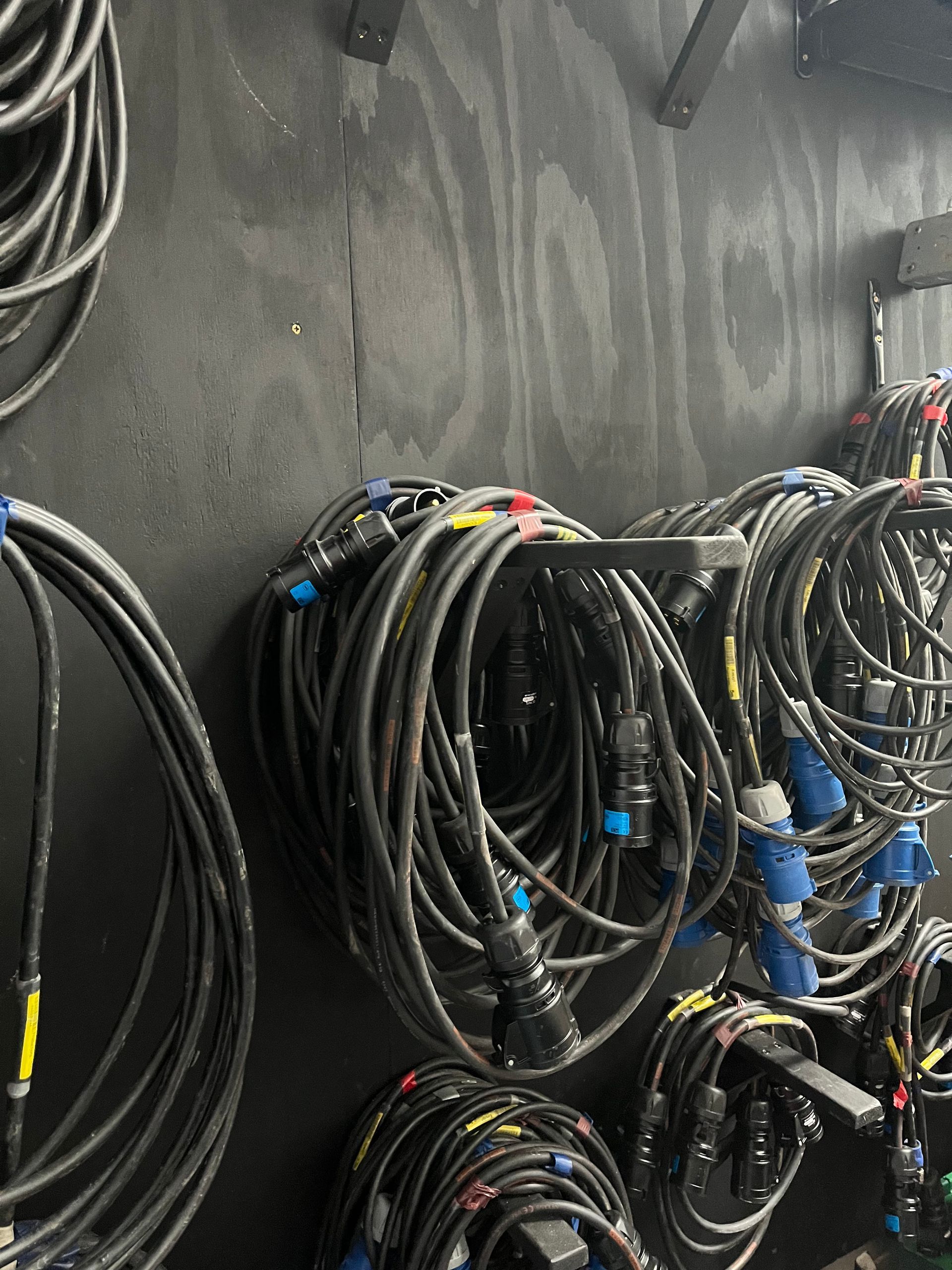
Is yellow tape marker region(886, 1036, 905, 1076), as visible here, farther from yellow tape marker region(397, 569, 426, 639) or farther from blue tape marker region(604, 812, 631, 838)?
yellow tape marker region(397, 569, 426, 639)

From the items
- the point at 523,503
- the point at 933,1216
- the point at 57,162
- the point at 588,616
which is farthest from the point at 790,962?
the point at 57,162

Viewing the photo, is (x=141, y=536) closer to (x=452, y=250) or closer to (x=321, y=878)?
(x=321, y=878)

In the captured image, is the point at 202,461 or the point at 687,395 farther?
the point at 687,395

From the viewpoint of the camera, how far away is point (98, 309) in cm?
109

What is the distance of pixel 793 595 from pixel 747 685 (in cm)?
14

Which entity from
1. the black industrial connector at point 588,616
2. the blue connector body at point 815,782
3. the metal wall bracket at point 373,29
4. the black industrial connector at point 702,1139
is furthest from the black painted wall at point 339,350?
the blue connector body at point 815,782

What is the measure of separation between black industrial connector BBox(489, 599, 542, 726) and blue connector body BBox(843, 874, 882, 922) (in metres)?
0.69

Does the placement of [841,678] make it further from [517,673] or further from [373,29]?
[373,29]

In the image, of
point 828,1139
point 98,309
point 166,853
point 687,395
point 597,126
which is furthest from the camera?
point 828,1139

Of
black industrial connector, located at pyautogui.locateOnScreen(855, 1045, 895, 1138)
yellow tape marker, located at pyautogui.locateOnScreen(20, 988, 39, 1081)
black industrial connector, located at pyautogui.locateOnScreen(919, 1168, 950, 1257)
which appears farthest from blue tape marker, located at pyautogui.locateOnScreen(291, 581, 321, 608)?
black industrial connector, located at pyautogui.locateOnScreen(919, 1168, 950, 1257)

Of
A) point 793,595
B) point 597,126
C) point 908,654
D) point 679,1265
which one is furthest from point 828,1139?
point 597,126

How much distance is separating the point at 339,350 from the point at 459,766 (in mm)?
690

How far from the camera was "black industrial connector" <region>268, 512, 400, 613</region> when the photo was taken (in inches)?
39.9

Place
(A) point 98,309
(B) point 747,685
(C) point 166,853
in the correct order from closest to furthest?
(C) point 166,853, (A) point 98,309, (B) point 747,685
